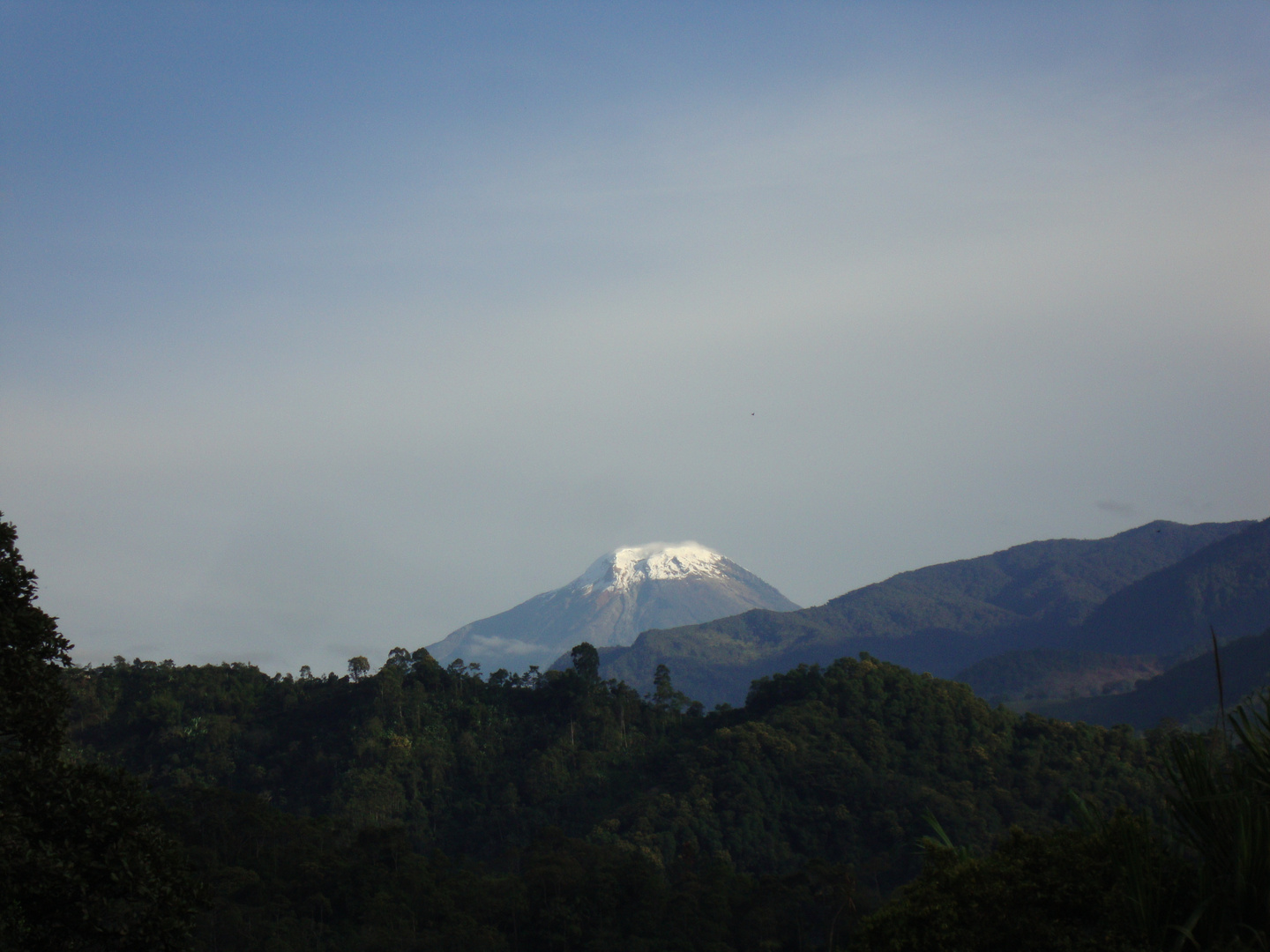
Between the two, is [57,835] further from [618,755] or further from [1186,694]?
[1186,694]

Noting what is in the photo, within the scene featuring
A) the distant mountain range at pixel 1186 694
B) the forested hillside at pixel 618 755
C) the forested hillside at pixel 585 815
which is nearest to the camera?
the forested hillside at pixel 585 815

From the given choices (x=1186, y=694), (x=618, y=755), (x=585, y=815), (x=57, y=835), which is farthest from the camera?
(x=1186, y=694)

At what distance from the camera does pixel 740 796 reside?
181ft

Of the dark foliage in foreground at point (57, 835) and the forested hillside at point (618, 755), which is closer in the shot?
the dark foliage in foreground at point (57, 835)

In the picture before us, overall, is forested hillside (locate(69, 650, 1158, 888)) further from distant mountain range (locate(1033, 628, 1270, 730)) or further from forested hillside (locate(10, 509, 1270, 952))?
distant mountain range (locate(1033, 628, 1270, 730))

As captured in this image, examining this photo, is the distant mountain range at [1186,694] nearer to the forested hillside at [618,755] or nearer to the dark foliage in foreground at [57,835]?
the forested hillside at [618,755]

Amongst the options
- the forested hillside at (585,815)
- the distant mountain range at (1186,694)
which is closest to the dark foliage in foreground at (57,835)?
the forested hillside at (585,815)

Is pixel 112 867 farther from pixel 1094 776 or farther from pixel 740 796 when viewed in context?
pixel 1094 776

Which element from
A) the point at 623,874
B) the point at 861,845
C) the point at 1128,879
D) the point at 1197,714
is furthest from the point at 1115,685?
the point at 1128,879

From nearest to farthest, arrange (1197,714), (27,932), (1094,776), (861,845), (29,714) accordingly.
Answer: (27,932)
(29,714)
(861,845)
(1094,776)
(1197,714)

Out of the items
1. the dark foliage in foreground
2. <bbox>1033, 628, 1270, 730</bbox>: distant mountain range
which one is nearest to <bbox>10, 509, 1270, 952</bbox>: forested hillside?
the dark foliage in foreground

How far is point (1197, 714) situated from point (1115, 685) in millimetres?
54008

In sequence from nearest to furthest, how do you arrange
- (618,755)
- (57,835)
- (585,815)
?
(57,835)
(585,815)
(618,755)

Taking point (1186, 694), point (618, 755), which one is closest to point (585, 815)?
point (618, 755)
